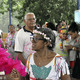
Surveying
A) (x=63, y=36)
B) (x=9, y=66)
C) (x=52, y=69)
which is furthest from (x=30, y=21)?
(x=52, y=69)

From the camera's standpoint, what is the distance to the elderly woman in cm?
279

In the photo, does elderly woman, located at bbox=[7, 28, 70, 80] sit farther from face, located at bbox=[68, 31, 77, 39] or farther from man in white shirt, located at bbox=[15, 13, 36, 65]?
face, located at bbox=[68, 31, 77, 39]

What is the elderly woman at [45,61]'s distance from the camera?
2793 mm

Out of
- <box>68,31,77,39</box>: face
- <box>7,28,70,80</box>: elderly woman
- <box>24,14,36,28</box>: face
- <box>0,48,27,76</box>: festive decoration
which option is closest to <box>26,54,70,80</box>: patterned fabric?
<box>7,28,70,80</box>: elderly woman

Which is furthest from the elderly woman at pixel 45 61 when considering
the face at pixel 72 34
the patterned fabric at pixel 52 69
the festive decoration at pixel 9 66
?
the face at pixel 72 34

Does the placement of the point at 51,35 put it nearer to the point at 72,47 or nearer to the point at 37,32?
the point at 37,32

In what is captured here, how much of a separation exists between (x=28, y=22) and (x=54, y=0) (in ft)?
78.7

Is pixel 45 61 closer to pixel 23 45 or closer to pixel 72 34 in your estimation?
pixel 23 45

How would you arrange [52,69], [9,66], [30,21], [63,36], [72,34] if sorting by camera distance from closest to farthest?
1. [52,69]
2. [9,66]
3. [30,21]
4. [63,36]
5. [72,34]

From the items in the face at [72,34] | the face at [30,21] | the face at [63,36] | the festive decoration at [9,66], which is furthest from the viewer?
the face at [72,34]

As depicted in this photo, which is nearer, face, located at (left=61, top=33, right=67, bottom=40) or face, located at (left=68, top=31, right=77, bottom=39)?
face, located at (left=61, top=33, right=67, bottom=40)

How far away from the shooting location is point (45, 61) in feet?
9.48

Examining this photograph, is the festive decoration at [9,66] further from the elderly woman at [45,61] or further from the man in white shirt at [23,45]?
the man in white shirt at [23,45]

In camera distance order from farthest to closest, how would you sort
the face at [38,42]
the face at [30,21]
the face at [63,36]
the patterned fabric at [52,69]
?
the face at [63,36] < the face at [30,21] < the face at [38,42] < the patterned fabric at [52,69]
